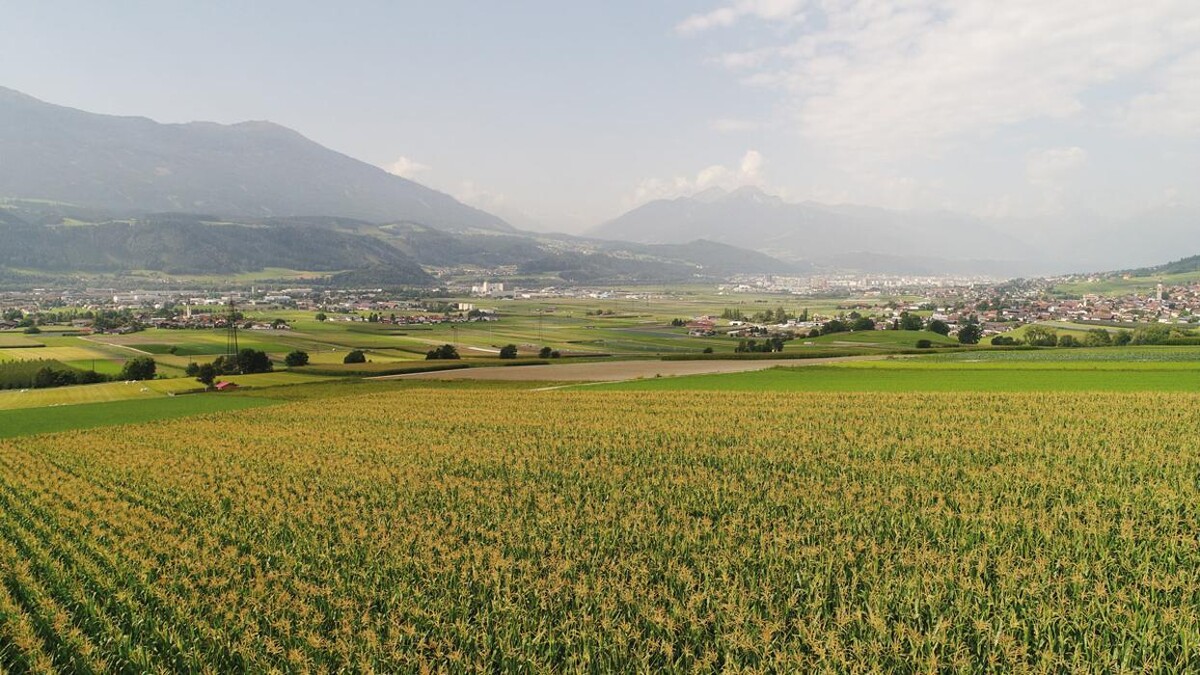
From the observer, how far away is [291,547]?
1170 centimetres

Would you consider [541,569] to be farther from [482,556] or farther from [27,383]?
[27,383]

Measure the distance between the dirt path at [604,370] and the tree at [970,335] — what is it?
23718 millimetres

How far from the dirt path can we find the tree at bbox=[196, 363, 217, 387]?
1709 centimetres

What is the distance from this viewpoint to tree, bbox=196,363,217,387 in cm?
6100

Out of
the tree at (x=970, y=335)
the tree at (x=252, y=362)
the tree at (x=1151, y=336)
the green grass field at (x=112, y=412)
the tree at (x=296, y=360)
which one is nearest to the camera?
the green grass field at (x=112, y=412)

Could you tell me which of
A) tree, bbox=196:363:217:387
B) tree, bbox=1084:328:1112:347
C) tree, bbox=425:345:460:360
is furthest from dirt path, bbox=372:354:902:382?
tree, bbox=1084:328:1112:347

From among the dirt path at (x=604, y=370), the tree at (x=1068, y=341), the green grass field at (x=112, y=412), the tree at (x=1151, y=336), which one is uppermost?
the tree at (x=1151, y=336)

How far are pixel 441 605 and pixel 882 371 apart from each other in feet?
164

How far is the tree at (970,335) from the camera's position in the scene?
8177cm

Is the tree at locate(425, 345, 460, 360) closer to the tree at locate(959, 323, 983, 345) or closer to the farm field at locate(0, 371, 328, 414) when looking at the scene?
the farm field at locate(0, 371, 328, 414)

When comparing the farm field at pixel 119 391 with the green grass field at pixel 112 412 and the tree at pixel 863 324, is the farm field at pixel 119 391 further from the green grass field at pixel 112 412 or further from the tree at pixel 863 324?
the tree at pixel 863 324

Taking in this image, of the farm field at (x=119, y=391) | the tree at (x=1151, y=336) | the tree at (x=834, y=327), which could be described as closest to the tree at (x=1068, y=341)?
the tree at (x=1151, y=336)

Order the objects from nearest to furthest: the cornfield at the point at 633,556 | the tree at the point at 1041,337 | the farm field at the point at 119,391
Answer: the cornfield at the point at 633,556
the farm field at the point at 119,391
the tree at the point at 1041,337

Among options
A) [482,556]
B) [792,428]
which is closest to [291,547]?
[482,556]
